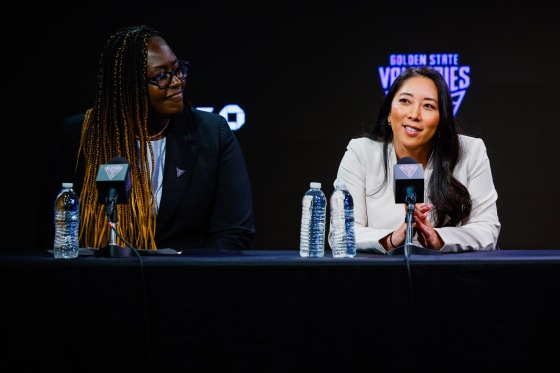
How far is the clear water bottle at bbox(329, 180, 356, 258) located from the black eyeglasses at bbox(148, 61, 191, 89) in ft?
2.52

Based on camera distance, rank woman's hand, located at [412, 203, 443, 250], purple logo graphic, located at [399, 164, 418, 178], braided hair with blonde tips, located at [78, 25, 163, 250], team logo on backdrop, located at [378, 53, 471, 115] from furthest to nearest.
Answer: team logo on backdrop, located at [378, 53, 471, 115] < braided hair with blonde tips, located at [78, 25, 163, 250] < woman's hand, located at [412, 203, 443, 250] < purple logo graphic, located at [399, 164, 418, 178]

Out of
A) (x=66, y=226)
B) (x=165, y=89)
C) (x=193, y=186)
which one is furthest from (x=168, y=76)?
(x=66, y=226)

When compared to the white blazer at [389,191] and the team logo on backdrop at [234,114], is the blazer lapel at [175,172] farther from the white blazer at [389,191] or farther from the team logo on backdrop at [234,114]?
the team logo on backdrop at [234,114]

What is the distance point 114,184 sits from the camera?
6.29ft

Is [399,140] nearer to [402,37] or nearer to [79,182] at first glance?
[79,182]

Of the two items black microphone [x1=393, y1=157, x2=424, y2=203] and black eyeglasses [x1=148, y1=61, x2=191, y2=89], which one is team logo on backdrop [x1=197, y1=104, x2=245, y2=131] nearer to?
black eyeglasses [x1=148, y1=61, x2=191, y2=89]

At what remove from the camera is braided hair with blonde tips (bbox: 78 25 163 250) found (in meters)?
2.52

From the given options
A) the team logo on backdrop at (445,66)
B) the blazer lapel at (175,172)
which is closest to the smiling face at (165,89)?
the blazer lapel at (175,172)

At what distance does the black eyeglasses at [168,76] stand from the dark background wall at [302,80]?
1.62 m

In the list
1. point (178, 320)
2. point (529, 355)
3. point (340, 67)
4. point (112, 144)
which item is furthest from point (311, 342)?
point (340, 67)

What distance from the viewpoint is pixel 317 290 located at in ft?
5.54

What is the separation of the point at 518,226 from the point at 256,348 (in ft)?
9.81

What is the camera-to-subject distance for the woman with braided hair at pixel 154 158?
103 inches

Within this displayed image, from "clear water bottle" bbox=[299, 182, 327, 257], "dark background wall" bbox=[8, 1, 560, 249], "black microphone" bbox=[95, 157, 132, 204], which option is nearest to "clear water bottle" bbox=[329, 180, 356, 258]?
"clear water bottle" bbox=[299, 182, 327, 257]
